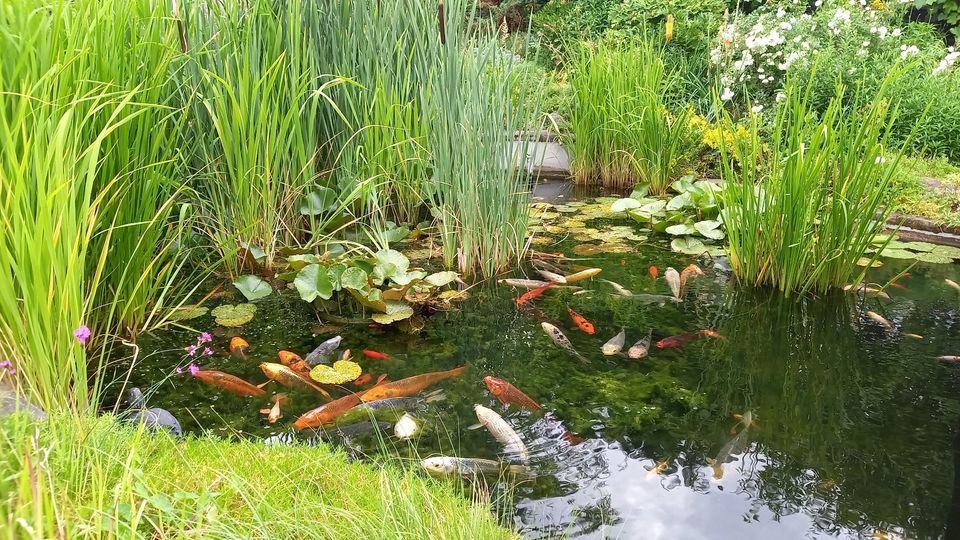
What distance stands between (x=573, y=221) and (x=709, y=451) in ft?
8.06

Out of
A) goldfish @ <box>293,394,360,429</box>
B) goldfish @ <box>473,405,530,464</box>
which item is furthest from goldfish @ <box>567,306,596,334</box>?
goldfish @ <box>293,394,360,429</box>

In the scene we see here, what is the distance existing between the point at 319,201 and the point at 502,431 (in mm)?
1753

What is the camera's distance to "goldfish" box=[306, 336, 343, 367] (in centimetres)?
257

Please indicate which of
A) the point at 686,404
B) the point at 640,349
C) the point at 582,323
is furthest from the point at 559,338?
the point at 686,404

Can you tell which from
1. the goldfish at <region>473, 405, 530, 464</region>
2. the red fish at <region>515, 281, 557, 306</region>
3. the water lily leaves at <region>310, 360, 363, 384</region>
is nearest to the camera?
the goldfish at <region>473, 405, 530, 464</region>

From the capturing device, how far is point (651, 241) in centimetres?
411

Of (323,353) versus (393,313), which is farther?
(393,313)

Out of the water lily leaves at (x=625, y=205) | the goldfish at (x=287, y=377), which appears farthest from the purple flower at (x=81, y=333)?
the water lily leaves at (x=625, y=205)

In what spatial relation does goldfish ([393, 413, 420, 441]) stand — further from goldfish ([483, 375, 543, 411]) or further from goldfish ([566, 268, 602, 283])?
goldfish ([566, 268, 602, 283])

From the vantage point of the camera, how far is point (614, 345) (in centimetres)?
275

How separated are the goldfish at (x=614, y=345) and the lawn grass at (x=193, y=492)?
3.35ft

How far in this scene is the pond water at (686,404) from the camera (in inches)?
74.3

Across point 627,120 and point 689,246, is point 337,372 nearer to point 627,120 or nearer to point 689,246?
point 689,246

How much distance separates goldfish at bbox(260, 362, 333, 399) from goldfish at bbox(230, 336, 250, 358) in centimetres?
20
